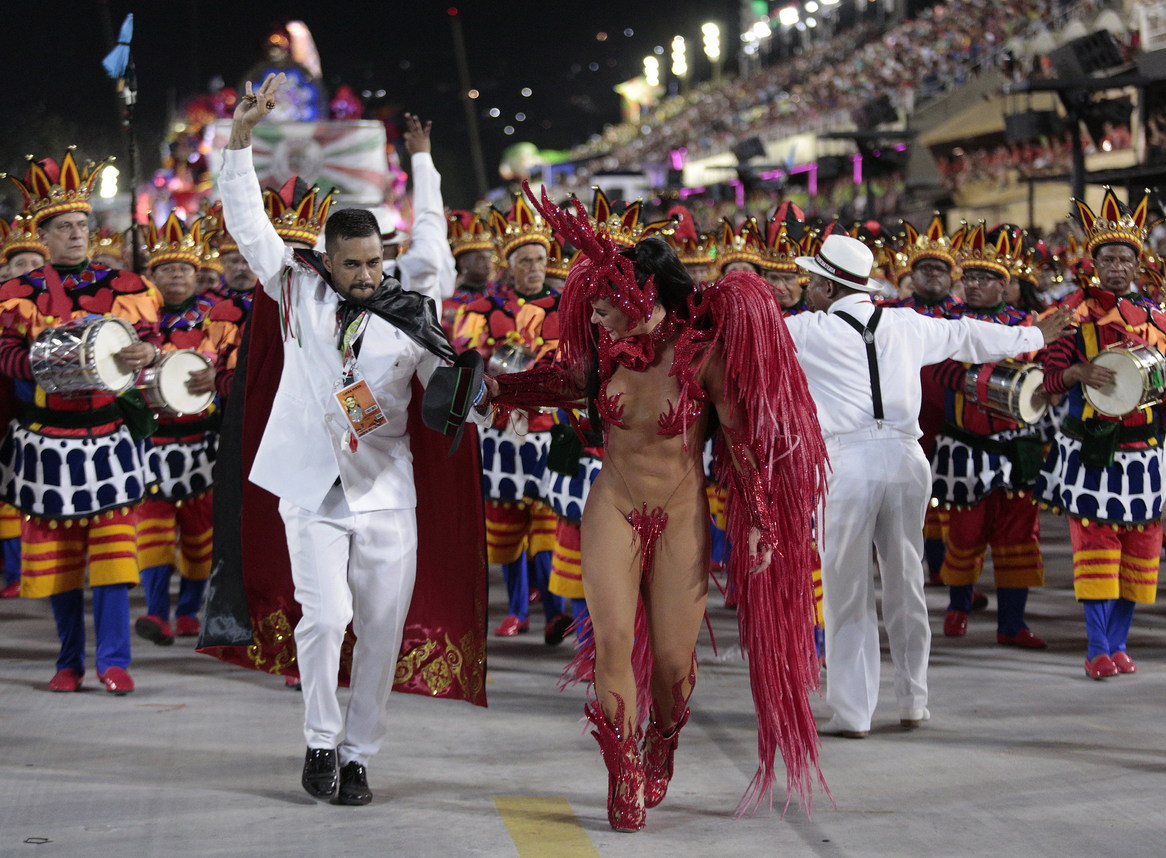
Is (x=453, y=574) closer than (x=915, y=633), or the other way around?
(x=453, y=574)

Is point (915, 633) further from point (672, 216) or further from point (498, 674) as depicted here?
point (672, 216)

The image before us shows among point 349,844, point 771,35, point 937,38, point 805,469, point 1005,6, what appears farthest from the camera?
point 771,35

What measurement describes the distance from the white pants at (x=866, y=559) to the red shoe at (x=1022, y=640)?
2171 mm

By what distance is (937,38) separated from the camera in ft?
130

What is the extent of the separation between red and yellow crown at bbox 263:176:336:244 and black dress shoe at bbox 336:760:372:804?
3.07m

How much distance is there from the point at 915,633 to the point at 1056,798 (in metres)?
1.24

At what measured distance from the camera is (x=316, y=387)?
5148mm

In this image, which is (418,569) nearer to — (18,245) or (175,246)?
(175,246)

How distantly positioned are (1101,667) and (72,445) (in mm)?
5373

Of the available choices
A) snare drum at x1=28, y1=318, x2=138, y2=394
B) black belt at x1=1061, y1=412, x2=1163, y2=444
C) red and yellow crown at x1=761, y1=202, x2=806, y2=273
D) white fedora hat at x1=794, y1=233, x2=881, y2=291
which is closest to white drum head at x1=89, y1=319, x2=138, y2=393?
snare drum at x1=28, y1=318, x2=138, y2=394

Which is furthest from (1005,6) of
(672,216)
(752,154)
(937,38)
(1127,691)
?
(1127,691)

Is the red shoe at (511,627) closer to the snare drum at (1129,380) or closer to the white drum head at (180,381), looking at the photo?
the white drum head at (180,381)

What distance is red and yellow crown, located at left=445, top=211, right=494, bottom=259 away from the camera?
32.3 feet

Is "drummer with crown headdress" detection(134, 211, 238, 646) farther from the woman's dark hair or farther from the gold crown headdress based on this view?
the gold crown headdress
